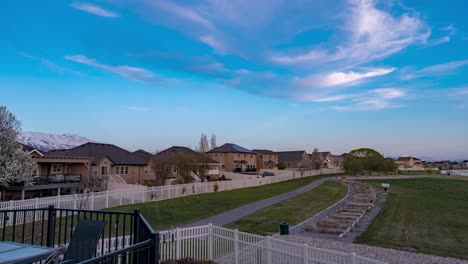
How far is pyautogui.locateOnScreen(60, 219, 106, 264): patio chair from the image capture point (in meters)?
4.40

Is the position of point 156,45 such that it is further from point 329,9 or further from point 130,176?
point 130,176

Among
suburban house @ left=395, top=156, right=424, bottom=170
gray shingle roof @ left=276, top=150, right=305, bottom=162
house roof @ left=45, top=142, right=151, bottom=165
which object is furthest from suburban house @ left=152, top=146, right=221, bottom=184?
suburban house @ left=395, top=156, right=424, bottom=170

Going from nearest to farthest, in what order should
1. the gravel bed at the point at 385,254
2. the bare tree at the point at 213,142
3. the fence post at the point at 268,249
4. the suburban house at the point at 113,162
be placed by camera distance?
the fence post at the point at 268,249 < the gravel bed at the point at 385,254 < the suburban house at the point at 113,162 < the bare tree at the point at 213,142

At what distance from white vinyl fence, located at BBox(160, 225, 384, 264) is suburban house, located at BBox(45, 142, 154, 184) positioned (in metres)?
24.6

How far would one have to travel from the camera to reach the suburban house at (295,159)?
7932cm

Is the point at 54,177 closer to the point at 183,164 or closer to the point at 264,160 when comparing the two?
the point at 183,164

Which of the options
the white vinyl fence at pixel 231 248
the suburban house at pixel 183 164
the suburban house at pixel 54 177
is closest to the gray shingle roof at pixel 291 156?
the suburban house at pixel 183 164

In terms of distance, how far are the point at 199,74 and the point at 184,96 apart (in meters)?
2.20

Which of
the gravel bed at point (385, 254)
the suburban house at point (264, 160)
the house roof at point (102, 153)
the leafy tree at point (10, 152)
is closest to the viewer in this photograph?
the gravel bed at point (385, 254)

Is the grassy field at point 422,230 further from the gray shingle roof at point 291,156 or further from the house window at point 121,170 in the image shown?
the gray shingle roof at point 291,156

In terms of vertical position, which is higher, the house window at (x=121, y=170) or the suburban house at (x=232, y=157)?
the suburban house at (x=232, y=157)

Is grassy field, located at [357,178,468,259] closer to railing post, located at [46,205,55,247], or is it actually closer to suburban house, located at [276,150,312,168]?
railing post, located at [46,205,55,247]

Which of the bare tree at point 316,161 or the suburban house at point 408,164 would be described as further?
the suburban house at point 408,164

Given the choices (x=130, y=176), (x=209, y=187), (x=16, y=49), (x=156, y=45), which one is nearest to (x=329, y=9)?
(x=156, y=45)
